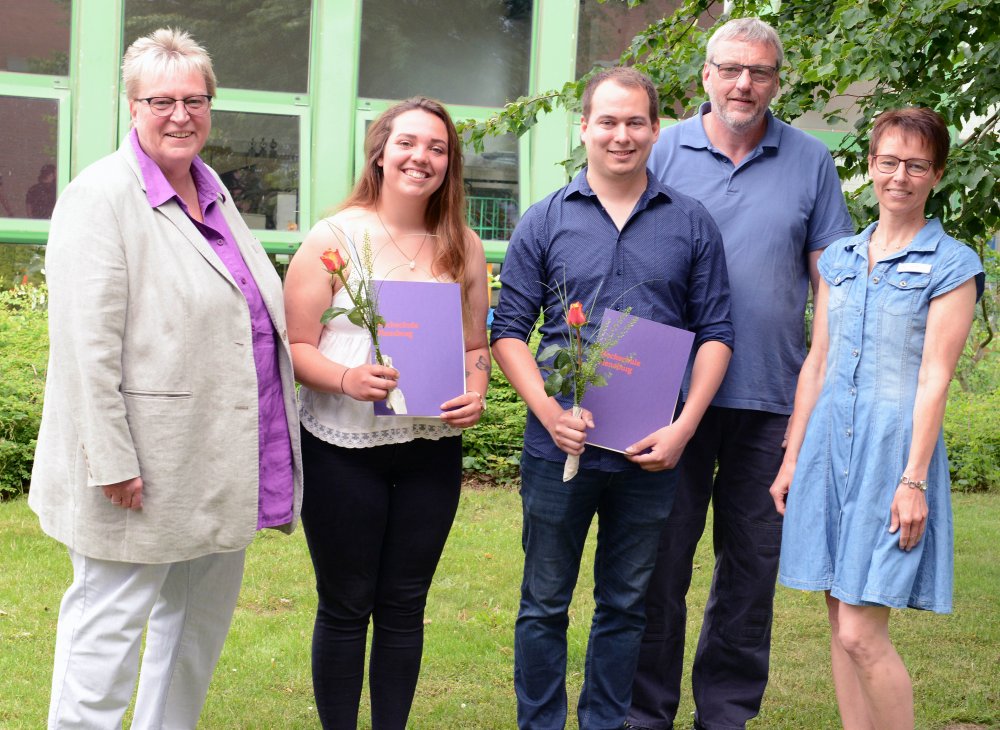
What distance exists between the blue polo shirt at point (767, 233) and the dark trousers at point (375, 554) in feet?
3.30

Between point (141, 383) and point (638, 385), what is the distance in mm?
1391

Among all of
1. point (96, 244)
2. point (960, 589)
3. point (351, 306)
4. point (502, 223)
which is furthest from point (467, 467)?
point (96, 244)

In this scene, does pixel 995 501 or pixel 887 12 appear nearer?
pixel 887 12

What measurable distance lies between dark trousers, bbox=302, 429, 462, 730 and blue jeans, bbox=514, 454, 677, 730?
0.30 meters

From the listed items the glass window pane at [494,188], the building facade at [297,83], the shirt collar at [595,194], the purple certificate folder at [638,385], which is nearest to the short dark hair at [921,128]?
the shirt collar at [595,194]

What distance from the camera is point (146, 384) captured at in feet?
9.70

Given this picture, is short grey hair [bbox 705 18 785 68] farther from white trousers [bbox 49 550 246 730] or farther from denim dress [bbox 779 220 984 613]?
white trousers [bbox 49 550 246 730]

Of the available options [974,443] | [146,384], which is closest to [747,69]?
[146,384]

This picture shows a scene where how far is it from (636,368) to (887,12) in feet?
8.63

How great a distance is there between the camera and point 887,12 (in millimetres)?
5121

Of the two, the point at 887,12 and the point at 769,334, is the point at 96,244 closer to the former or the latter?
the point at 769,334

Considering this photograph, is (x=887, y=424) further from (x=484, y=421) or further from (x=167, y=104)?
(x=484, y=421)

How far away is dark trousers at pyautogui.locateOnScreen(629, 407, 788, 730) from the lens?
392 cm

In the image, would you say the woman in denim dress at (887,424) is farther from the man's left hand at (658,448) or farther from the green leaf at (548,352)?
the green leaf at (548,352)
